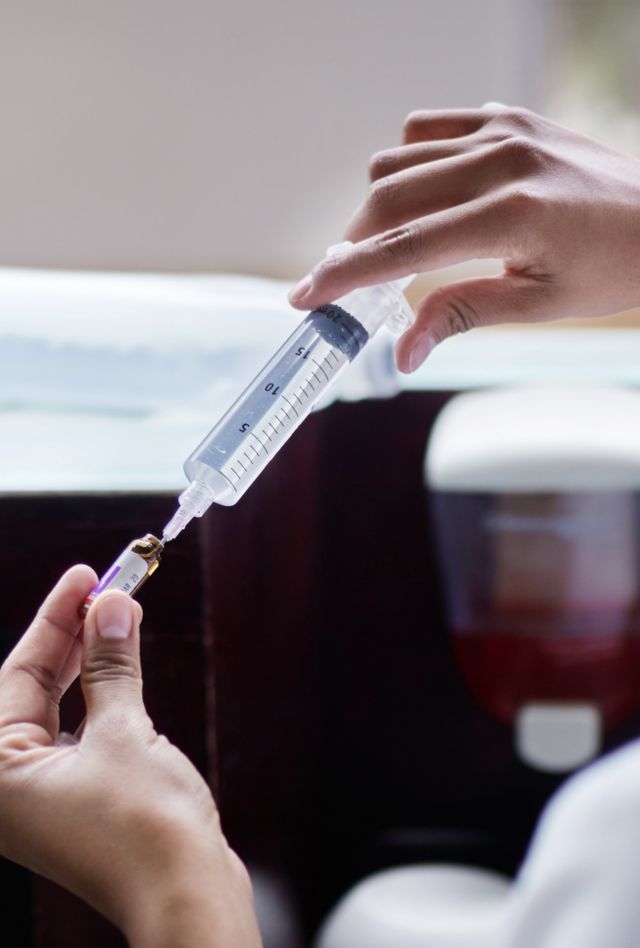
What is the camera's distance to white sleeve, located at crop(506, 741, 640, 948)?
55 centimetres

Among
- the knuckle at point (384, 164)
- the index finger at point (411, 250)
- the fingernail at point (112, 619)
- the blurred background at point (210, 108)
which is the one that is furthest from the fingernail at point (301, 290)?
the blurred background at point (210, 108)

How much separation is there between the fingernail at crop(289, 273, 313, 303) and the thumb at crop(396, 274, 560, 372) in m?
0.07

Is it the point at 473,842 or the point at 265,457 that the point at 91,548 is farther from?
the point at 473,842

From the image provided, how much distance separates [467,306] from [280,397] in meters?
0.13

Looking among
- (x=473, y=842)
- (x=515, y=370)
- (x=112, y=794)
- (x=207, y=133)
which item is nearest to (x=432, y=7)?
(x=207, y=133)

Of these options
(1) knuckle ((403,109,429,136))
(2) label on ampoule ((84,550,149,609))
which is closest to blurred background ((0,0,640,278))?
(1) knuckle ((403,109,429,136))

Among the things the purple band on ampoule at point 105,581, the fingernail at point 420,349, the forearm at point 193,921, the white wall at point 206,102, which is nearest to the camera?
the forearm at point 193,921

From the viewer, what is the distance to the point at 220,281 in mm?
993

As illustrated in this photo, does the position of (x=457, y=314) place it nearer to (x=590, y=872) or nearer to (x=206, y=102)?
(x=590, y=872)

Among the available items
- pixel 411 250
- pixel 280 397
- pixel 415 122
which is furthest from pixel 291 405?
pixel 415 122

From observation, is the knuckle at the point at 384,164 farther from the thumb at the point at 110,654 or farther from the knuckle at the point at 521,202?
the thumb at the point at 110,654

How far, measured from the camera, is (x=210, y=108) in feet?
4.65

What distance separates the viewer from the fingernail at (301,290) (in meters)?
0.60

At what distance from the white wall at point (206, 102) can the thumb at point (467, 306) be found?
2.65ft
